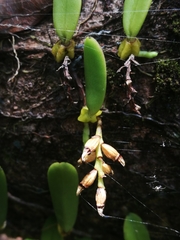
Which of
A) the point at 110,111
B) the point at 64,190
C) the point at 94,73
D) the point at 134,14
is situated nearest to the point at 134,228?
the point at 64,190

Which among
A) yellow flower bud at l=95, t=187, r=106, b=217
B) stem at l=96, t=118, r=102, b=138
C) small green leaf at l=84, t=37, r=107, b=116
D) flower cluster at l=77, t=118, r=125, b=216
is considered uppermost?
small green leaf at l=84, t=37, r=107, b=116

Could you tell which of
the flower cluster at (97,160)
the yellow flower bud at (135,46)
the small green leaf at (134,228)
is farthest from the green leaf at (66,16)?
the small green leaf at (134,228)

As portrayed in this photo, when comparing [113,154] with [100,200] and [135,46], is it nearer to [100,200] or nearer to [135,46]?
[100,200]

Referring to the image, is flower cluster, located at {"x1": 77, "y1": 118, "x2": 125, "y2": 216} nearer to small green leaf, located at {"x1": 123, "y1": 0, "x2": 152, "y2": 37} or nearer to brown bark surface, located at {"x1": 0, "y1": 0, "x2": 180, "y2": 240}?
brown bark surface, located at {"x1": 0, "y1": 0, "x2": 180, "y2": 240}

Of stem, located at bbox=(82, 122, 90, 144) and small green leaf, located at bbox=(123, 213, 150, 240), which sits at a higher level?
stem, located at bbox=(82, 122, 90, 144)

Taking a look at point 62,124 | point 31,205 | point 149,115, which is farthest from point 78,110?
point 31,205

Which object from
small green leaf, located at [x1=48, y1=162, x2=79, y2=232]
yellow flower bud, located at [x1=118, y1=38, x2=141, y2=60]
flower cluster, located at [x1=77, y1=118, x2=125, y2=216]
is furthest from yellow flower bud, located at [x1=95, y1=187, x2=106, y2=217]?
yellow flower bud, located at [x1=118, y1=38, x2=141, y2=60]

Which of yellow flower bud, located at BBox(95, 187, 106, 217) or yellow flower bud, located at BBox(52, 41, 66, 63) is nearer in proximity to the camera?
yellow flower bud, located at BBox(95, 187, 106, 217)
